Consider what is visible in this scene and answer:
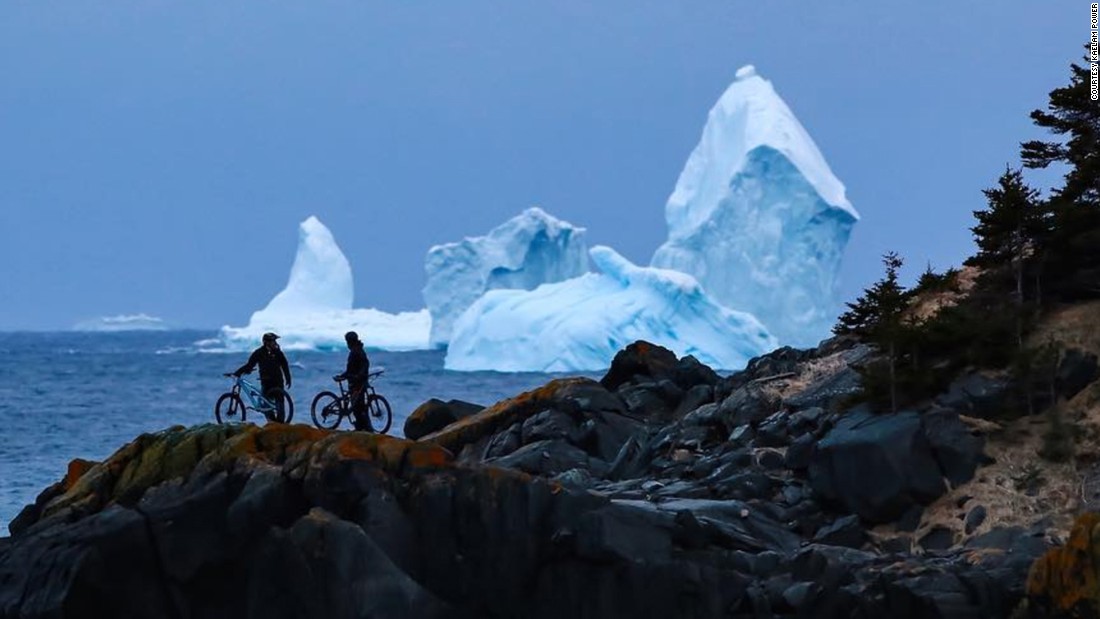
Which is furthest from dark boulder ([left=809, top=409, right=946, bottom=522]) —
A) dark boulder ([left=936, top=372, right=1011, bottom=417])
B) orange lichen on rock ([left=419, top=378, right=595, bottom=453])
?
orange lichen on rock ([left=419, top=378, right=595, bottom=453])

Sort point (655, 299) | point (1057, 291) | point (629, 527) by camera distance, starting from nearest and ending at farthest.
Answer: point (629, 527) < point (1057, 291) < point (655, 299)

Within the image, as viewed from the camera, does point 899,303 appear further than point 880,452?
Yes

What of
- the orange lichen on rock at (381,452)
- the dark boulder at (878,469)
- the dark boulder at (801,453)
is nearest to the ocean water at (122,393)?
the orange lichen on rock at (381,452)

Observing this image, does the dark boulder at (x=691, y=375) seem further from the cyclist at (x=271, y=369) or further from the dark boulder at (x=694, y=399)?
the cyclist at (x=271, y=369)

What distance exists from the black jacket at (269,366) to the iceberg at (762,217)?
48.6 metres

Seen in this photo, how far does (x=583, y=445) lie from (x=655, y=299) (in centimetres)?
4633

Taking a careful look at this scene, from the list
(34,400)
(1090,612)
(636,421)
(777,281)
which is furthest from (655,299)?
(1090,612)

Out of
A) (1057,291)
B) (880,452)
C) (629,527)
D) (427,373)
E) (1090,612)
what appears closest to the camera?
(1090,612)

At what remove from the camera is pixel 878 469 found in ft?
68.9

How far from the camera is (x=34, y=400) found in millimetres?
75250

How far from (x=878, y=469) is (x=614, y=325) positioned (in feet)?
166

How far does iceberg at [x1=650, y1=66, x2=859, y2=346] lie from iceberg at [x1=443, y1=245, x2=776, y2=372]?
275 centimetres

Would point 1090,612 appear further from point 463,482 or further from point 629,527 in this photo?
point 463,482

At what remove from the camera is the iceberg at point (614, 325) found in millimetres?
71500
